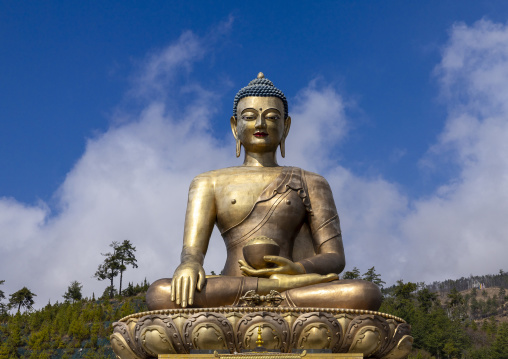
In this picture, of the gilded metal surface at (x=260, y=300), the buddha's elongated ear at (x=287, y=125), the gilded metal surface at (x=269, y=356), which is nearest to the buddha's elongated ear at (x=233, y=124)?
the buddha's elongated ear at (x=287, y=125)

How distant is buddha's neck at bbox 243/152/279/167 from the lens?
9.27 meters

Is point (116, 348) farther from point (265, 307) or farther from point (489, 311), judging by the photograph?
point (489, 311)

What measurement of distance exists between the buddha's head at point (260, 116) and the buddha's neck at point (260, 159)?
72mm

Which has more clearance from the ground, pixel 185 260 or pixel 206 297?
pixel 185 260

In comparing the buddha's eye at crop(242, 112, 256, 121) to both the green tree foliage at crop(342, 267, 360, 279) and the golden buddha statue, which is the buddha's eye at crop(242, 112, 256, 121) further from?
the green tree foliage at crop(342, 267, 360, 279)

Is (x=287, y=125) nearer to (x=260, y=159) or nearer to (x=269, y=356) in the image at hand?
(x=260, y=159)

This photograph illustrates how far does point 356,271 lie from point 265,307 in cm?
3686

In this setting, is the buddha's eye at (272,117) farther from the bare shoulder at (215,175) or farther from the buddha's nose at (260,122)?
the bare shoulder at (215,175)

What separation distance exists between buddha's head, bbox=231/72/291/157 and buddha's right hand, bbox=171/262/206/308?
7.97 ft

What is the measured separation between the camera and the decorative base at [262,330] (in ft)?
21.3

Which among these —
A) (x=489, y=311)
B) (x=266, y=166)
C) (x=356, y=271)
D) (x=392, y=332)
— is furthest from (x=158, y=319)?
(x=489, y=311)

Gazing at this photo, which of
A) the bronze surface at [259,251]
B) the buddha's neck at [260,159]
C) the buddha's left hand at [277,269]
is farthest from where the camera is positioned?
the buddha's neck at [260,159]

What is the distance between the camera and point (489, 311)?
242ft

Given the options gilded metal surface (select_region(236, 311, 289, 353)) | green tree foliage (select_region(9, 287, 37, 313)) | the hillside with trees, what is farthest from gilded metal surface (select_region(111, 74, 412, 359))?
green tree foliage (select_region(9, 287, 37, 313))
